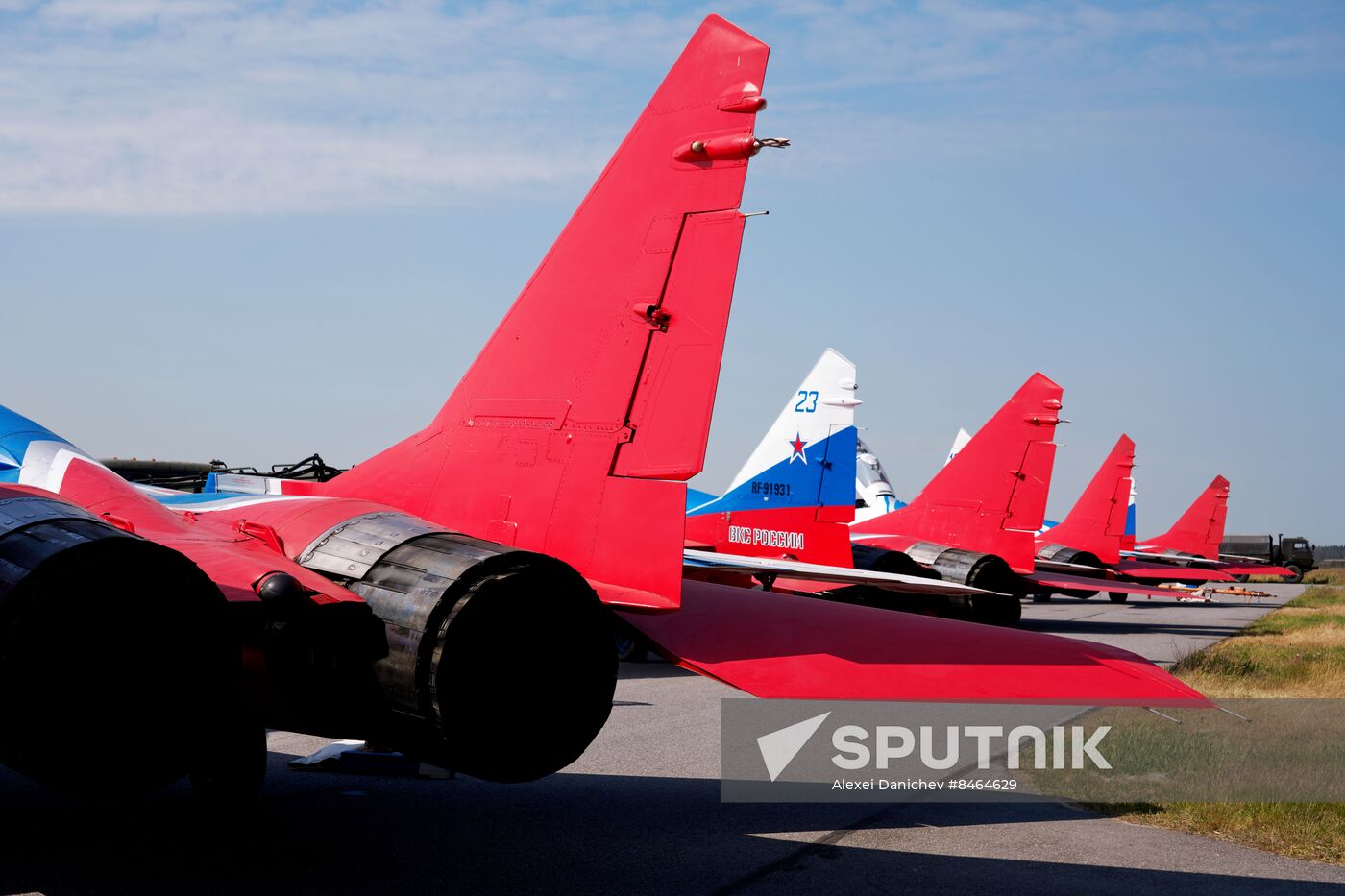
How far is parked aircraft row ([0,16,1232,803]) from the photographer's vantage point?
414 cm

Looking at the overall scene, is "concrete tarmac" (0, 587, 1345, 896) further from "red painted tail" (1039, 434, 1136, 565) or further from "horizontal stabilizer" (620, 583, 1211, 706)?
"red painted tail" (1039, 434, 1136, 565)

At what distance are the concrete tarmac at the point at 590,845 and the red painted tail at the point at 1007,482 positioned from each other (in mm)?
12261

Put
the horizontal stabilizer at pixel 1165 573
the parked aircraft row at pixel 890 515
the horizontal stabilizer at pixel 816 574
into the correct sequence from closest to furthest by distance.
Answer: the horizontal stabilizer at pixel 816 574 < the parked aircraft row at pixel 890 515 < the horizontal stabilizer at pixel 1165 573

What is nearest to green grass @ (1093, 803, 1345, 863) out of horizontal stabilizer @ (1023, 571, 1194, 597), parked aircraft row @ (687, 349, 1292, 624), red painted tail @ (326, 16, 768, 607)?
red painted tail @ (326, 16, 768, 607)

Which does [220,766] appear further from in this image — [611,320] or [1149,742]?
[1149,742]

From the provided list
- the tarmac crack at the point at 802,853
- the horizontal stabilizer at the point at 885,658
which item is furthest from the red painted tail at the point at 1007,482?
the horizontal stabilizer at the point at 885,658

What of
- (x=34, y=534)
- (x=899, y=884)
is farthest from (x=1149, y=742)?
(x=34, y=534)

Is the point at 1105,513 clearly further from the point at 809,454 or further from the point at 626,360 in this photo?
the point at 626,360

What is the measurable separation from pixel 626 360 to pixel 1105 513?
25.6 meters

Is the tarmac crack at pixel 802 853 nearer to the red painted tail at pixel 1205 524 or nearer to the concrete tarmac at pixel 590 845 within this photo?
the concrete tarmac at pixel 590 845

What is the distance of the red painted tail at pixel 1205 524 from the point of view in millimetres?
43406

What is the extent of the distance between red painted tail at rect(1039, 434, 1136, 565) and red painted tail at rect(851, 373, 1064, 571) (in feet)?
33.2

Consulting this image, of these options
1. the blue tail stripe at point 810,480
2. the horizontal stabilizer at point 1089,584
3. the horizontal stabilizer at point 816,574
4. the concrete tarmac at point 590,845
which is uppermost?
the blue tail stripe at point 810,480

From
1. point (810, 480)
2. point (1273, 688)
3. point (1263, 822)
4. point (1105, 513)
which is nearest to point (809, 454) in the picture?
point (810, 480)
